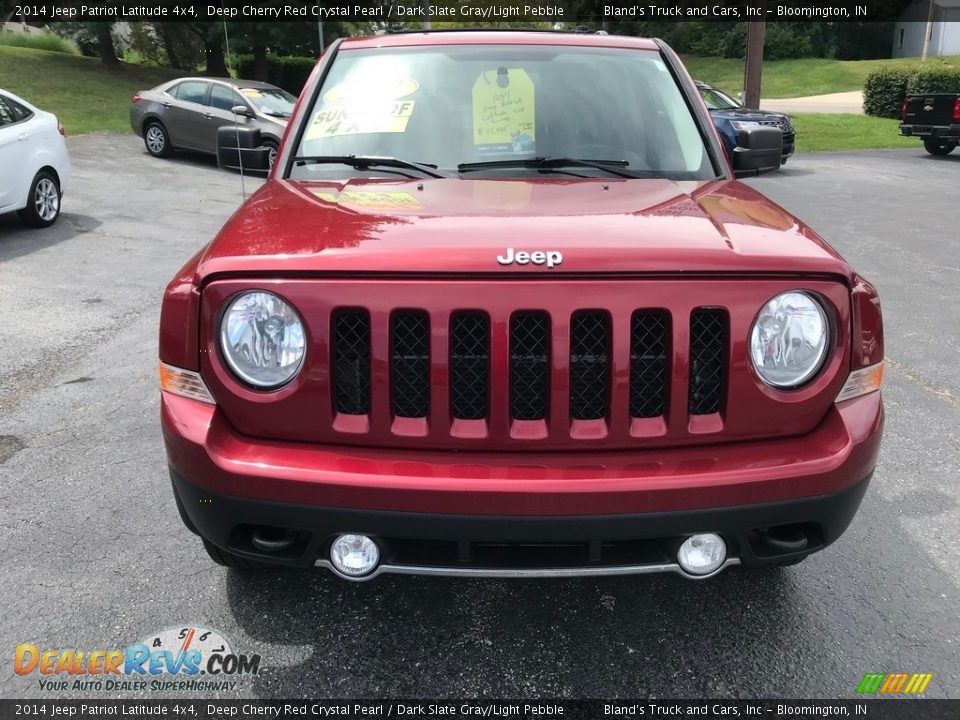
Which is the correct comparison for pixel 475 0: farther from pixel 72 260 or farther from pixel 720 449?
pixel 720 449

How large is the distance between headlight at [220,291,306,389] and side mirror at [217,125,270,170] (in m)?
1.92

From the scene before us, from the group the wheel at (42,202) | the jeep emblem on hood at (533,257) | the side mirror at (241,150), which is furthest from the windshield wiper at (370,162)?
the wheel at (42,202)

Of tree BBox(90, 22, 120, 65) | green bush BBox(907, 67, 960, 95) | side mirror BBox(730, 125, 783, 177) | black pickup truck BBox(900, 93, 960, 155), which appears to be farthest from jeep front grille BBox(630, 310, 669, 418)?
green bush BBox(907, 67, 960, 95)

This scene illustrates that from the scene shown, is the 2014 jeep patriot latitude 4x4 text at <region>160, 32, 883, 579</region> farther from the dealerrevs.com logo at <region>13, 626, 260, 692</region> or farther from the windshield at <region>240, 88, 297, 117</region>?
the windshield at <region>240, 88, 297, 117</region>

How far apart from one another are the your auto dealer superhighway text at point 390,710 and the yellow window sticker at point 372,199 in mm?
1425

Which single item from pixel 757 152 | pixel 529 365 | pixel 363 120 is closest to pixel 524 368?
pixel 529 365

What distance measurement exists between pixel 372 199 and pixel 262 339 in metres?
0.71

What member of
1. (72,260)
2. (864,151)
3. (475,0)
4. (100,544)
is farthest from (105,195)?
(475,0)

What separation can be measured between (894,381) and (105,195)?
10206 mm

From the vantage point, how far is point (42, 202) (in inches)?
357

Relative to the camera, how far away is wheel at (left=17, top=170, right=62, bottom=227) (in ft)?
29.2

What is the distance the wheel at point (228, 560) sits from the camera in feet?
8.27

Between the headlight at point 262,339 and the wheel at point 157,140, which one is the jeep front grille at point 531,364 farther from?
the wheel at point 157,140

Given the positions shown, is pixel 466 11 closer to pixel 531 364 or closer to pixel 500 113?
pixel 500 113
